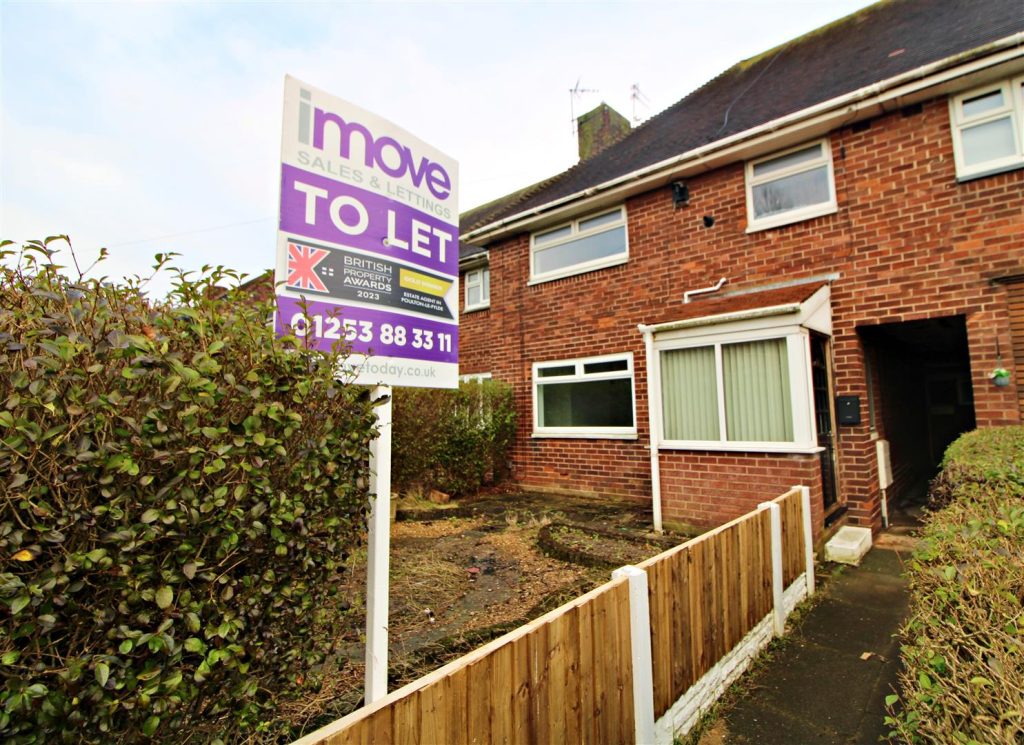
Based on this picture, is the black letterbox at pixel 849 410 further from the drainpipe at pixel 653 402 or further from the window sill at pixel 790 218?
the window sill at pixel 790 218

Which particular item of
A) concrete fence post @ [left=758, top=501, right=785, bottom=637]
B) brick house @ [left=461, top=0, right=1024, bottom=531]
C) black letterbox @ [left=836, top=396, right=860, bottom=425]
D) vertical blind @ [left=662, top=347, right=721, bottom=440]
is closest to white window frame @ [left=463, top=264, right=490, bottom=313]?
brick house @ [left=461, top=0, right=1024, bottom=531]

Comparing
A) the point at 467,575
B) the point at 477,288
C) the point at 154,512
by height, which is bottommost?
the point at 467,575

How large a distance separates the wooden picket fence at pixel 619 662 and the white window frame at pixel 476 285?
812cm

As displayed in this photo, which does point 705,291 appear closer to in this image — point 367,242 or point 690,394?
point 690,394

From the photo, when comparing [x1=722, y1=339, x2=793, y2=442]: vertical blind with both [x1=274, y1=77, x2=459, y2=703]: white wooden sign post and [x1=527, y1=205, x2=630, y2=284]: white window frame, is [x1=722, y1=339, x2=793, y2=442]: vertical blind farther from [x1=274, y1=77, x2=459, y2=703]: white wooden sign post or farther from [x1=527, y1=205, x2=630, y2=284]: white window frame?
[x1=274, y1=77, x2=459, y2=703]: white wooden sign post

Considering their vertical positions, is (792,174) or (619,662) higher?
(792,174)

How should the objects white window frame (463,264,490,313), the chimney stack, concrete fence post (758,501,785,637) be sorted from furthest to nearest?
the chimney stack, white window frame (463,264,490,313), concrete fence post (758,501,785,637)

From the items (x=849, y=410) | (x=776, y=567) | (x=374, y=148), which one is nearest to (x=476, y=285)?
(x=849, y=410)

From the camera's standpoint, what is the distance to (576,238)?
9258 mm

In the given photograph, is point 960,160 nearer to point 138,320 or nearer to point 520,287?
point 520,287

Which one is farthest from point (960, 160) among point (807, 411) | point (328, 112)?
point (328, 112)

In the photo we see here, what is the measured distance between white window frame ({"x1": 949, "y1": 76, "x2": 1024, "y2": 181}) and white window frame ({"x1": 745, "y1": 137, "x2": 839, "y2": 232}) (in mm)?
1215

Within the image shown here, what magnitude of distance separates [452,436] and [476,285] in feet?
14.9

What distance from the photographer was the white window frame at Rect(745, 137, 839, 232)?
6453 millimetres
